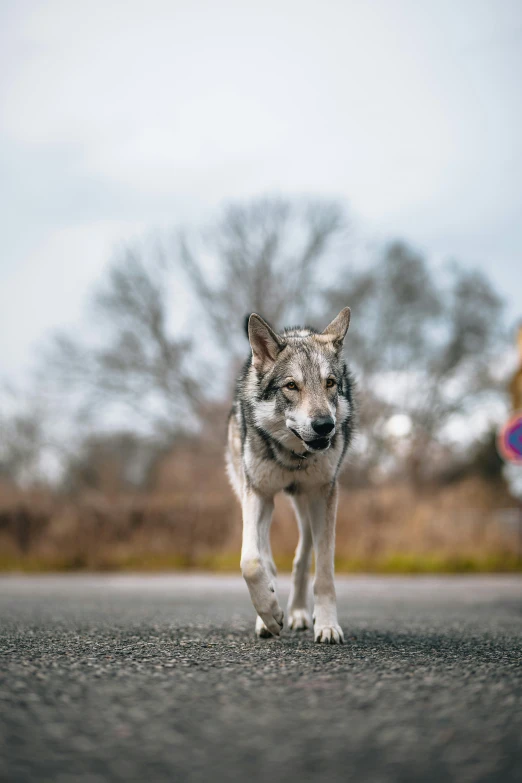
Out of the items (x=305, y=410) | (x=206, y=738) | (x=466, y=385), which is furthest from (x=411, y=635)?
(x=466, y=385)

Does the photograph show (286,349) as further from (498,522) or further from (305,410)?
(498,522)

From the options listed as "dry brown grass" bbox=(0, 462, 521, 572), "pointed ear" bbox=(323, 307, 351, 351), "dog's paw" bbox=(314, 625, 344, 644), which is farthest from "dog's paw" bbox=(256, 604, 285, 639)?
Answer: "dry brown grass" bbox=(0, 462, 521, 572)

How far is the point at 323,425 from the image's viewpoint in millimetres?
4930

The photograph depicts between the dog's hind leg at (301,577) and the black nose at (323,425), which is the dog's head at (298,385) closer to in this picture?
the black nose at (323,425)

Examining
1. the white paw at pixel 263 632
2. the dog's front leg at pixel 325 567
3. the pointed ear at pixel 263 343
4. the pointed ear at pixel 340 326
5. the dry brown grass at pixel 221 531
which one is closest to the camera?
the dog's front leg at pixel 325 567

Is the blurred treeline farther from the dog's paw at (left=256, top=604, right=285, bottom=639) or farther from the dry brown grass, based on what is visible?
the dog's paw at (left=256, top=604, right=285, bottom=639)

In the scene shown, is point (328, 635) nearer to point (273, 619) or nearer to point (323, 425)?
point (273, 619)

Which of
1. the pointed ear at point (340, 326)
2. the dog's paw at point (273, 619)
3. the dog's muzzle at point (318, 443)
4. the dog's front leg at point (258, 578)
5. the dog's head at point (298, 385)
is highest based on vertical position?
the pointed ear at point (340, 326)

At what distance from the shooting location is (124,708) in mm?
2766

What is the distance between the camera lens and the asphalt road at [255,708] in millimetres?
2191

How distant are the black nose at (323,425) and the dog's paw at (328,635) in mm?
1108

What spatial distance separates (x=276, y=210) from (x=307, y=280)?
9.65ft

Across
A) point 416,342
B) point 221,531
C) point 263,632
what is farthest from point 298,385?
point 416,342

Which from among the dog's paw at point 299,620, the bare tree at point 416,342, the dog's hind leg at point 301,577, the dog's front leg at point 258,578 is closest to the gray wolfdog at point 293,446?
the dog's front leg at point 258,578
